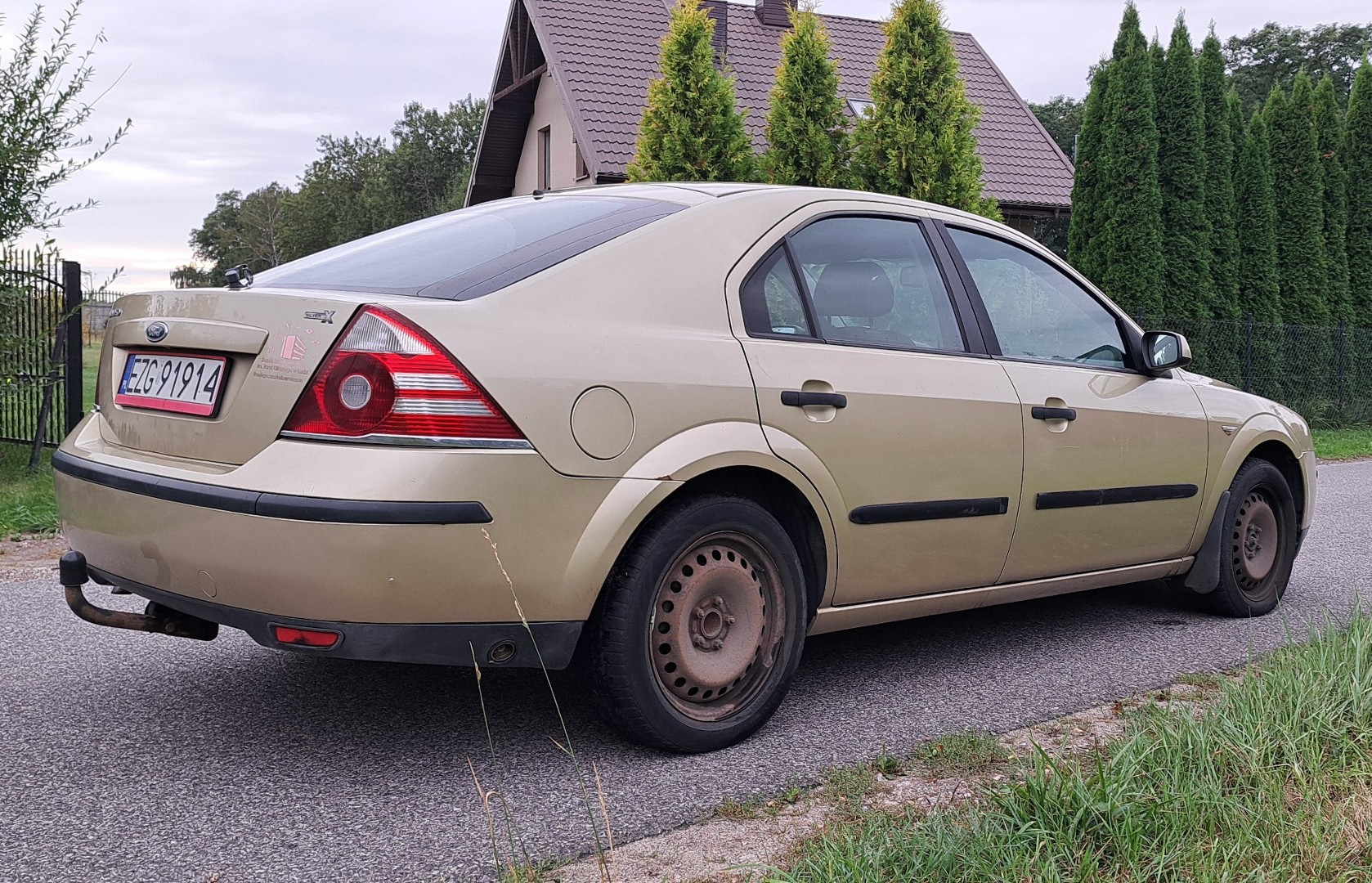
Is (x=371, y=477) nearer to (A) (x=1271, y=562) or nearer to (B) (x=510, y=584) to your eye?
(B) (x=510, y=584)

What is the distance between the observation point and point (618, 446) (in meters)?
3.05

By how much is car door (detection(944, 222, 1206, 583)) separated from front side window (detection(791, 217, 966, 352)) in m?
0.20

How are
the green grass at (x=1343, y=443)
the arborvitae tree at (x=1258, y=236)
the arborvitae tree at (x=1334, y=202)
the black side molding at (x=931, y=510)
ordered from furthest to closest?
the arborvitae tree at (x=1334, y=202)
the arborvitae tree at (x=1258, y=236)
the green grass at (x=1343, y=443)
the black side molding at (x=931, y=510)

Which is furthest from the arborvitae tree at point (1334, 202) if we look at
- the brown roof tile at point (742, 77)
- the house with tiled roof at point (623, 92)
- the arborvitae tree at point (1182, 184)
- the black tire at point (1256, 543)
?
the black tire at point (1256, 543)

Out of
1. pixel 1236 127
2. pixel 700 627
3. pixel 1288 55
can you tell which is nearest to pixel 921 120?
pixel 1236 127

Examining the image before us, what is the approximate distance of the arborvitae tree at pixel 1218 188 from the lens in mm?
17266

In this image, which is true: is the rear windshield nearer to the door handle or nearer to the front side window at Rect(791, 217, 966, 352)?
the front side window at Rect(791, 217, 966, 352)

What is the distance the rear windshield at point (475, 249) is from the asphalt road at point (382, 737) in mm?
1222

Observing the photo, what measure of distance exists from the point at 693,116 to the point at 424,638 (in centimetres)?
1273

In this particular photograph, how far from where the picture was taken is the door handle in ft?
11.3

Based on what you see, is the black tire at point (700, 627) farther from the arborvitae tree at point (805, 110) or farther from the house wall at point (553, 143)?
the house wall at point (553, 143)

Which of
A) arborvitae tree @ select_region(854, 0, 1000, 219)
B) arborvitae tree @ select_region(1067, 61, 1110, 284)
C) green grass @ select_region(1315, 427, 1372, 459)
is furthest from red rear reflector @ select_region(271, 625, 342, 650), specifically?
arborvitae tree @ select_region(1067, 61, 1110, 284)

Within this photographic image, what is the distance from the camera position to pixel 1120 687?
4.05 meters

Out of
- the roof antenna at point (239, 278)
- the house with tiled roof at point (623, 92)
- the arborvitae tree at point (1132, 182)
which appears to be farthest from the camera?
the house with tiled roof at point (623, 92)
